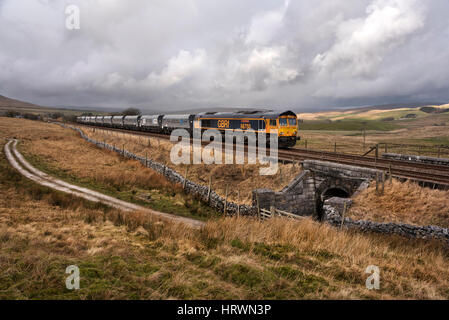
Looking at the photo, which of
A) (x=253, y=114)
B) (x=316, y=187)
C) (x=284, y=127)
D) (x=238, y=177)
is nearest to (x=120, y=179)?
(x=238, y=177)

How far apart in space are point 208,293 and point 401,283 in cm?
465

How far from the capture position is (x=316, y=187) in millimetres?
17312

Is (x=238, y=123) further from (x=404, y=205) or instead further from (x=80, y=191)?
(x=404, y=205)

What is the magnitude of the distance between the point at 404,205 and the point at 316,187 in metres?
5.63

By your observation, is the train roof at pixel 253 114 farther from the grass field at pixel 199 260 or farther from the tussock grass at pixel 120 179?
the grass field at pixel 199 260

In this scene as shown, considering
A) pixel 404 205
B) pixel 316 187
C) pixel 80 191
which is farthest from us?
pixel 80 191

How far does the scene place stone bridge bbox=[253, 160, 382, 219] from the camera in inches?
594

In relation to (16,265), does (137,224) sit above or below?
below

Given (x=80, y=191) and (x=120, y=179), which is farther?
(x=120, y=179)

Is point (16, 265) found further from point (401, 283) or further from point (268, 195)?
point (268, 195)

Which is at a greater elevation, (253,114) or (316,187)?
(253,114)

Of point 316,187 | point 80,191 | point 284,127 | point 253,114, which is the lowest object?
point 80,191
